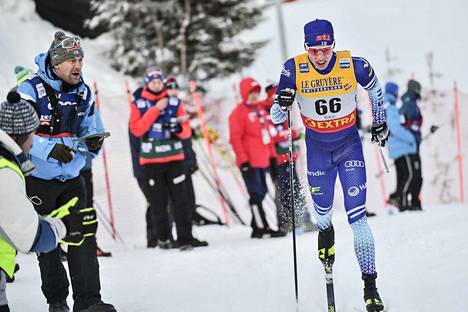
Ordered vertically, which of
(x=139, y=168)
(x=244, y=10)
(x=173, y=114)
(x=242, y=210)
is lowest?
(x=242, y=210)

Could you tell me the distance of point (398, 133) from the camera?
11547 mm

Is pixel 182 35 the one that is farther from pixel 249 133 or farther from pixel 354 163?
pixel 354 163

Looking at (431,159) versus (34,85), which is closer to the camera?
(34,85)

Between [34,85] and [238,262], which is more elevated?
[34,85]

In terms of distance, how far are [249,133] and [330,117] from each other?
→ 4.29 metres

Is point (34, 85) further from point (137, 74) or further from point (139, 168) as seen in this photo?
point (137, 74)

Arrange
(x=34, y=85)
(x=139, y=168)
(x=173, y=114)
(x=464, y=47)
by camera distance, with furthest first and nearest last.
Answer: (x=464, y=47), (x=139, y=168), (x=173, y=114), (x=34, y=85)

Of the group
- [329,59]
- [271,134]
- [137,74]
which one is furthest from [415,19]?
[329,59]

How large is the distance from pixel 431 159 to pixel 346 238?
9.03 metres

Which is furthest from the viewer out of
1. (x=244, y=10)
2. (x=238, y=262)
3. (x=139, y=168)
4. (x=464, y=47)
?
(x=464, y=47)

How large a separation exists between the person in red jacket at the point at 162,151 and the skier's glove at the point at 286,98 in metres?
3.52

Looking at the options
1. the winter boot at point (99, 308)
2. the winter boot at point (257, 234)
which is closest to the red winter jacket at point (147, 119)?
the winter boot at point (257, 234)

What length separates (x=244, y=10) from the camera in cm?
1766

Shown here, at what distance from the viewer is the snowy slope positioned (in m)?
5.74
